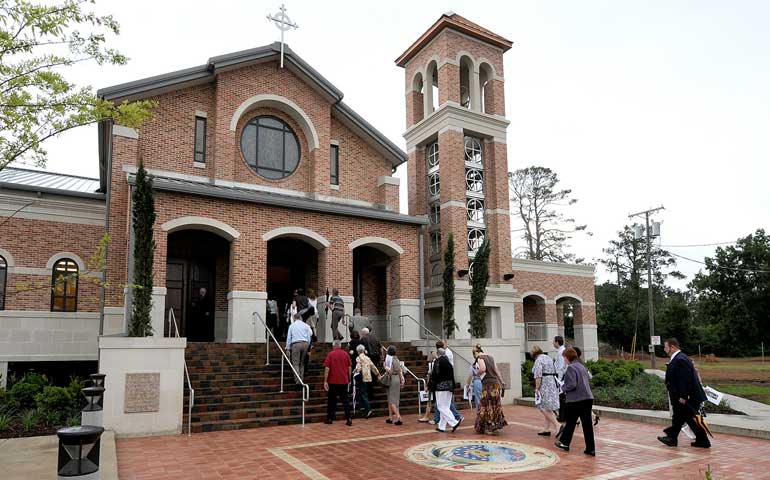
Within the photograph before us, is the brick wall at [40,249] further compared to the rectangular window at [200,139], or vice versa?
the rectangular window at [200,139]

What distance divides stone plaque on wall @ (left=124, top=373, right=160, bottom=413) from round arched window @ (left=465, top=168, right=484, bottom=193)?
16044mm

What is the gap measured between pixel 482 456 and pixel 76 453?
18.4 feet

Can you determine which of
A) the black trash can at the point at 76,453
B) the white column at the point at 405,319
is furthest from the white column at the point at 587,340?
the black trash can at the point at 76,453

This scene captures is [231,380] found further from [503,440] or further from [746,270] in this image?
[746,270]

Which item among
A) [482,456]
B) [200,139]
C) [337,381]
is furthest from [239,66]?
[482,456]

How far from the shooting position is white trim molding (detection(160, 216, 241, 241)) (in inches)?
605

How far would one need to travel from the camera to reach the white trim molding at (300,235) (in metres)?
16.9

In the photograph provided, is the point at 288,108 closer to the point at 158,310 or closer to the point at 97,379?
the point at 158,310

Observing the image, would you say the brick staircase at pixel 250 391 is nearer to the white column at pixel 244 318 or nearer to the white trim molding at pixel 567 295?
the white column at pixel 244 318

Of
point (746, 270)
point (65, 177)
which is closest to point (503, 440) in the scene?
point (65, 177)

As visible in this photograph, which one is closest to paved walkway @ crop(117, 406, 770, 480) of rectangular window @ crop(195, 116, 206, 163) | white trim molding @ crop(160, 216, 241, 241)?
white trim molding @ crop(160, 216, 241, 241)

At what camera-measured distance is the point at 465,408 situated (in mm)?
13914

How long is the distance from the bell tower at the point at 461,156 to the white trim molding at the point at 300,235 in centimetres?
591

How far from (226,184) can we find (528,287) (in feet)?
51.1
